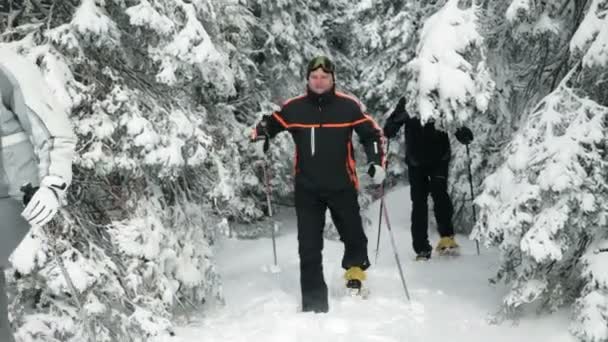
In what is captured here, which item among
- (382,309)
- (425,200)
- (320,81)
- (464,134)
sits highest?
(320,81)

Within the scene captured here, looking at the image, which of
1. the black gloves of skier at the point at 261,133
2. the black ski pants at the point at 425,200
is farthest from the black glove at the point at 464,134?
the black gloves of skier at the point at 261,133

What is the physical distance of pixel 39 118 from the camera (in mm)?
2986

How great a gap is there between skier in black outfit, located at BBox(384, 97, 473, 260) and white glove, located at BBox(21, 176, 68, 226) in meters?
4.49

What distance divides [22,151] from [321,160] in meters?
2.95

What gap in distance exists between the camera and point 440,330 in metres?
4.99

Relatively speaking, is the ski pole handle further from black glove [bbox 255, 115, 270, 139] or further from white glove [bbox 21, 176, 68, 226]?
black glove [bbox 255, 115, 270, 139]

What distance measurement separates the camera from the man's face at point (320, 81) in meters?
5.45

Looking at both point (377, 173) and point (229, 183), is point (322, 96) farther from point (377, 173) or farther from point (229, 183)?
point (229, 183)

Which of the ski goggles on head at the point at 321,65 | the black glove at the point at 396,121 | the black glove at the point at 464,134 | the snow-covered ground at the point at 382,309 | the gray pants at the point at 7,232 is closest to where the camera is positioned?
the gray pants at the point at 7,232

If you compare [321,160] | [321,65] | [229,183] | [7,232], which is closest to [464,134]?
[321,160]

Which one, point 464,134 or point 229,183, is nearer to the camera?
point 229,183

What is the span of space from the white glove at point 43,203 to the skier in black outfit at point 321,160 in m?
2.89

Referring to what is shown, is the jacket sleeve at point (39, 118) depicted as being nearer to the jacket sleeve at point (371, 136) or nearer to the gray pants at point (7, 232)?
the gray pants at point (7, 232)

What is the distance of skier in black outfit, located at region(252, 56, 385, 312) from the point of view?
550 centimetres
